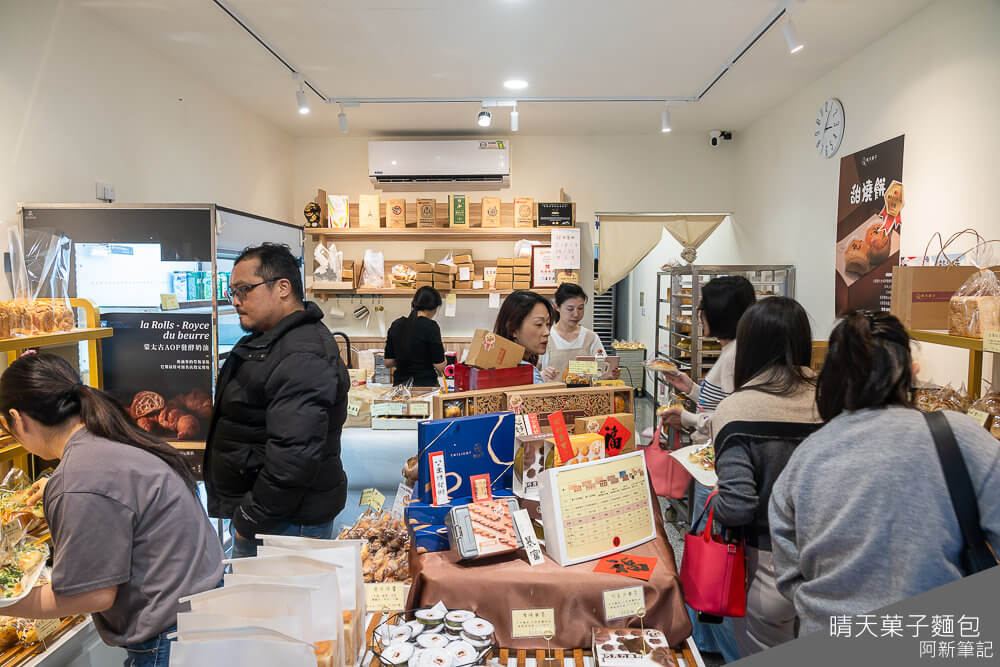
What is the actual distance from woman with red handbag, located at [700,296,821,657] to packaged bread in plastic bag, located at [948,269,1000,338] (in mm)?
630

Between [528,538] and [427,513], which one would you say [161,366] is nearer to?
[427,513]

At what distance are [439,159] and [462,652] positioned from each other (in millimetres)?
5075

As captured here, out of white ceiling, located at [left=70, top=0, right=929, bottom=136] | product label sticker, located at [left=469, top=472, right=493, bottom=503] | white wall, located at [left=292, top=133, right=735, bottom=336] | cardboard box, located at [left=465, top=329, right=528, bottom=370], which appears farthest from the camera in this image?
white wall, located at [left=292, top=133, right=735, bottom=336]

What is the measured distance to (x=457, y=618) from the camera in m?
1.40

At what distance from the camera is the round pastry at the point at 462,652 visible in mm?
1273

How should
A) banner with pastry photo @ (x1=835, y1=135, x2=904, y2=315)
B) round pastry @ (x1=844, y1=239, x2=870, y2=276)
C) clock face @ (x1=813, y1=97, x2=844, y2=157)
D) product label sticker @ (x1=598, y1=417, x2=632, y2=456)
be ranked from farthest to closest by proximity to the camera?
1. clock face @ (x1=813, y1=97, x2=844, y2=157)
2. round pastry @ (x1=844, y1=239, x2=870, y2=276)
3. banner with pastry photo @ (x1=835, y1=135, x2=904, y2=315)
4. product label sticker @ (x1=598, y1=417, x2=632, y2=456)

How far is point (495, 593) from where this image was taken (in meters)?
1.44

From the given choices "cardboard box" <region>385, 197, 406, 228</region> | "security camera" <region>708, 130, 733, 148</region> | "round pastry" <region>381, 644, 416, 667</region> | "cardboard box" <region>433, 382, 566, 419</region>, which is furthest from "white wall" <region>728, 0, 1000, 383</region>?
"cardboard box" <region>385, 197, 406, 228</region>

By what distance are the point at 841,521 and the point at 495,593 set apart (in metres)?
0.81

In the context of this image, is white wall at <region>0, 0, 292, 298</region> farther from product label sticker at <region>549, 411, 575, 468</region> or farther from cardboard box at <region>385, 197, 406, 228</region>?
product label sticker at <region>549, 411, 575, 468</region>

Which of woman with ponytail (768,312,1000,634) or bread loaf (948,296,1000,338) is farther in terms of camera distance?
bread loaf (948,296,1000,338)

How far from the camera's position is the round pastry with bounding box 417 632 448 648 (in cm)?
132

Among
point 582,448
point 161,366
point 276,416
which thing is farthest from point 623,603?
point 161,366

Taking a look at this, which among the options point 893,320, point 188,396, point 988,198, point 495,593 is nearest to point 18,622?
point 188,396
